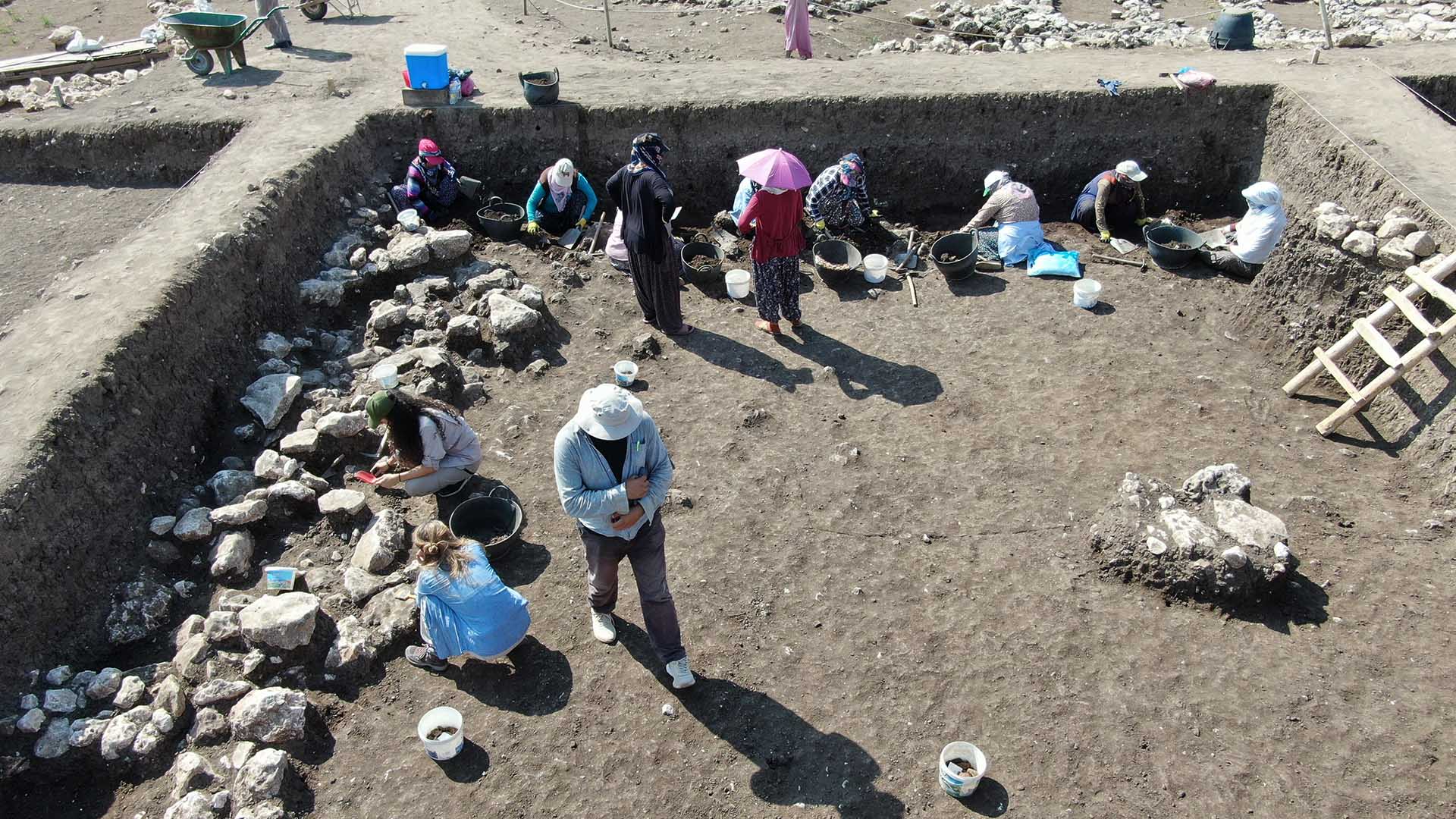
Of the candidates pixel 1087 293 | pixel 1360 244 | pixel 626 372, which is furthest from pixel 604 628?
pixel 1360 244

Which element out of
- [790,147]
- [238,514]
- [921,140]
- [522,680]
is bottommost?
[522,680]

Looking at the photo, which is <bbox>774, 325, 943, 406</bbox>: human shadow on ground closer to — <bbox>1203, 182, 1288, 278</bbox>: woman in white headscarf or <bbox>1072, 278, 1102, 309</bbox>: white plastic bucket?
<bbox>1072, 278, 1102, 309</bbox>: white plastic bucket

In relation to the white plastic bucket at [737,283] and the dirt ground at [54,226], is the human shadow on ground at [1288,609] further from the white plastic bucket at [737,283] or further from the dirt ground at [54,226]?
the dirt ground at [54,226]

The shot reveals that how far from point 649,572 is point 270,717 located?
211 centimetres

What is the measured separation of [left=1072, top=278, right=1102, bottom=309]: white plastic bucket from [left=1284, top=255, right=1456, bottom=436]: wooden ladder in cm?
178

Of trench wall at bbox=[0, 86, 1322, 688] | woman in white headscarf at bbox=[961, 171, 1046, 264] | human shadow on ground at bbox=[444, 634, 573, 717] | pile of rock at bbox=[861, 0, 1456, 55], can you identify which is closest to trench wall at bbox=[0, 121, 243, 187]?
trench wall at bbox=[0, 86, 1322, 688]

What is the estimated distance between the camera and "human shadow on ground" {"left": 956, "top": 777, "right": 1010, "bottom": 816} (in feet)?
13.7

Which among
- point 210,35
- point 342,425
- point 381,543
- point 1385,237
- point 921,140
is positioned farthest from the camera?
point 210,35

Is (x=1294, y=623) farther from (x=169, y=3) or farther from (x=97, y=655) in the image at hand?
(x=169, y=3)

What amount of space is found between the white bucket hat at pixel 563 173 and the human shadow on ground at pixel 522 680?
5.28m

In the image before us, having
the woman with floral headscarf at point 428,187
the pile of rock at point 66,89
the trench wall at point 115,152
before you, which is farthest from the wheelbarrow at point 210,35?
the woman with floral headscarf at point 428,187

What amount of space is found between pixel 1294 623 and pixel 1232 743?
1065mm

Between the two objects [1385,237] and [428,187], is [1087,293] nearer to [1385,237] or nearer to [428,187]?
[1385,237]

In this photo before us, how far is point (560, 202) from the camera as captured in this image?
8.95 meters
